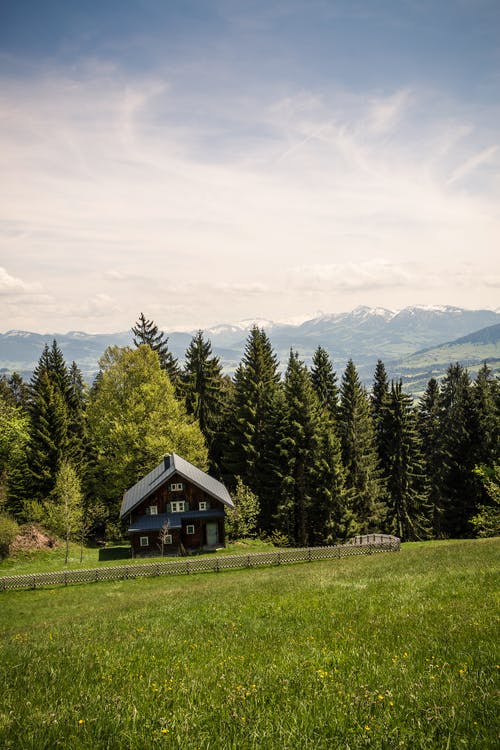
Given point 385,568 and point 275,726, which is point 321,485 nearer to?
point 385,568

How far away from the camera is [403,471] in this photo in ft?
192

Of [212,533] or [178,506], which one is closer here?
[178,506]

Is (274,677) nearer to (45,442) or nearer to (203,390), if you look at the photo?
(45,442)

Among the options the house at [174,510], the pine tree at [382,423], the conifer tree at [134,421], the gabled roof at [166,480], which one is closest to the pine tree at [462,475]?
the pine tree at [382,423]

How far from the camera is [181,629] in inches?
535

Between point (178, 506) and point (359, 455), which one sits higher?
point (359, 455)

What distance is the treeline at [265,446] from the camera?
5103 cm

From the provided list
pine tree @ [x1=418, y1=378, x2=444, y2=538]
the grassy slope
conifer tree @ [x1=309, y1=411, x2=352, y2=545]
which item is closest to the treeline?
conifer tree @ [x1=309, y1=411, x2=352, y2=545]

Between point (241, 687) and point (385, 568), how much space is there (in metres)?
19.7

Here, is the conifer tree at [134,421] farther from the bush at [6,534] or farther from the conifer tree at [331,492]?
the conifer tree at [331,492]

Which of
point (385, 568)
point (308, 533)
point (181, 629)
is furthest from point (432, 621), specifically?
point (308, 533)

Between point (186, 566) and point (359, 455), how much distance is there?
28339 millimetres

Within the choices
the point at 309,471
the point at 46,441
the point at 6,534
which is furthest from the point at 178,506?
the point at 46,441

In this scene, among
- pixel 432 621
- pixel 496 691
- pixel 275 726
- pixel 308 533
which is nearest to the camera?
pixel 275 726
